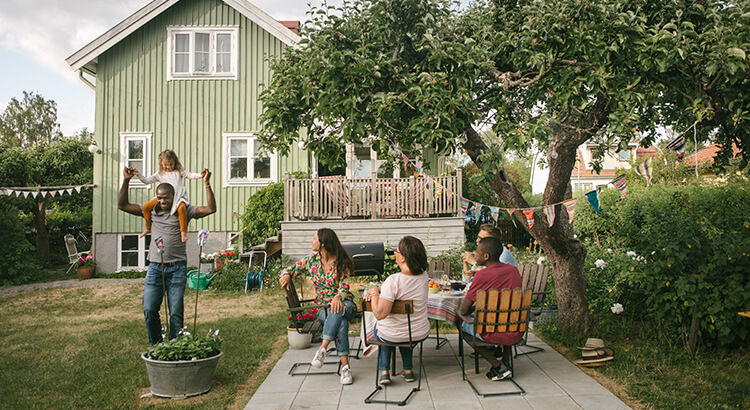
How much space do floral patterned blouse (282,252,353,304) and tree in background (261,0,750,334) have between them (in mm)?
1362

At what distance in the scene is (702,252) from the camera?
215 inches

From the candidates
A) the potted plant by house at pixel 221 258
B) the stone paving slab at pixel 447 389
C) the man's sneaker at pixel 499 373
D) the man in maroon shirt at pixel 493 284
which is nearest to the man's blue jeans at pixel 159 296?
the stone paving slab at pixel 447 389

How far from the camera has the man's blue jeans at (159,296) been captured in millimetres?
4938

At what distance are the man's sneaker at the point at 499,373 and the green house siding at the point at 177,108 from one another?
9.50 metres

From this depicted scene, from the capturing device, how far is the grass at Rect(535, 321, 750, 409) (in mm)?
4309

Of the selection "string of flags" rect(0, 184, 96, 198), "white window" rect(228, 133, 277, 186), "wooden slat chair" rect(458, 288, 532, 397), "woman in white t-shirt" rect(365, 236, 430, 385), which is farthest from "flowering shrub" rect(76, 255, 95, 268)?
"wooden slat chair" rect(458, 288, 532, 397)

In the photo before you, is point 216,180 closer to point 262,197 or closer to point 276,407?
point 262,197

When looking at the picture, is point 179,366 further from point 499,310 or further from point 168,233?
point 499,310

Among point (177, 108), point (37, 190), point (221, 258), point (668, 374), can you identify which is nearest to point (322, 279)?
point (668, 374)

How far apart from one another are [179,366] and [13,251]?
10770 mm

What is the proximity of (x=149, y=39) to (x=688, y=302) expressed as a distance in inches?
532

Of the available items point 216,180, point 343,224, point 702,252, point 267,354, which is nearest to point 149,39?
point 216,180

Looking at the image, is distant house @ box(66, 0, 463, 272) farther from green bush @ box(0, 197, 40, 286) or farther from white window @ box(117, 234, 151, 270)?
green bush @ box(0, 197, 40, 286)

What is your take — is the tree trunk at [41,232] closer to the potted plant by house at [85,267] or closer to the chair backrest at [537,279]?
the potted plant by house at [85,267]
